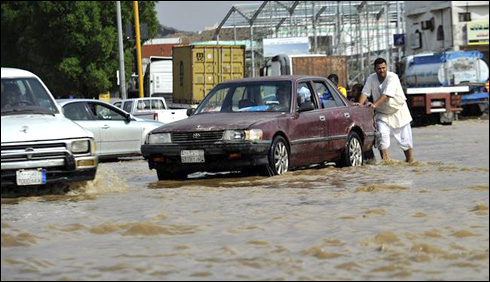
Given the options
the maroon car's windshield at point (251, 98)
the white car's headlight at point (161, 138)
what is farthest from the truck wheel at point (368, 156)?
the white car's headlight at point (161, 138)

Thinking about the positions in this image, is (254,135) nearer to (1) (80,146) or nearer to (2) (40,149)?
(1) (80,146)

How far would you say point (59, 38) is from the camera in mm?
60906

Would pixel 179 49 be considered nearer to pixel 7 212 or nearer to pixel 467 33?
pixel 467 33

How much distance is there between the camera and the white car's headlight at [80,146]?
1315 cm

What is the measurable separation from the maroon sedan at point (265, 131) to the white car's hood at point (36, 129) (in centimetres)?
164

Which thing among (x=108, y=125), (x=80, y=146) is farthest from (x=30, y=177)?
(x=108, y=125)

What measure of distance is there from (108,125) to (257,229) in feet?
40.3

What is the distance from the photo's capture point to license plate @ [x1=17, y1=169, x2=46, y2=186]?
12586mm

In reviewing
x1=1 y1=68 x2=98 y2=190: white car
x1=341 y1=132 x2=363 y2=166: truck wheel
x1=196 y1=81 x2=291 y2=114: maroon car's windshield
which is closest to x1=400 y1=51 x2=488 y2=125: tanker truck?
x1=341 y1=132 x2=363 y2=166: truck wheel

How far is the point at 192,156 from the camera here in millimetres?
14531

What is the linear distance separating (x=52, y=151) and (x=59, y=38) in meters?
48.9

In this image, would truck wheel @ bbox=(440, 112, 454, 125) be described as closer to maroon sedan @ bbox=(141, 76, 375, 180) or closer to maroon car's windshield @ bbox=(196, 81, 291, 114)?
maroon sedan @ bbox=(141, 76, 375, 180)

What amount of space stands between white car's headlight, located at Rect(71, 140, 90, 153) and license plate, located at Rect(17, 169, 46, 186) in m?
0.57

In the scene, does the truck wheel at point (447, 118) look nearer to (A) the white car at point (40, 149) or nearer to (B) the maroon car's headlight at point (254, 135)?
(B) the maroon car's headlight at point (254, 135)
